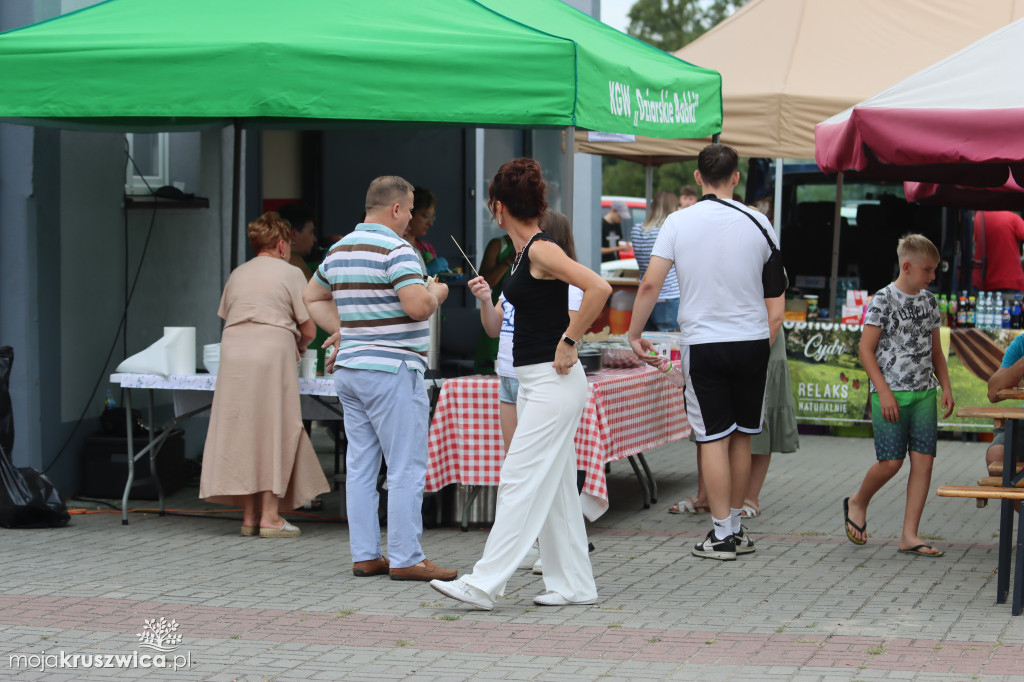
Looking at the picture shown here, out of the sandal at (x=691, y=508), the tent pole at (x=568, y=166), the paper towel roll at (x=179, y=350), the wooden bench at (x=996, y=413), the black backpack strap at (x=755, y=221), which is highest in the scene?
the tent pole at (x=568, y=166)

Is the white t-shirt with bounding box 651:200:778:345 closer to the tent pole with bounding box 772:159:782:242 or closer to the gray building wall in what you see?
the gray building wall

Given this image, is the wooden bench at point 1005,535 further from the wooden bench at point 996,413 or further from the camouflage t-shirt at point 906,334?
the camouflage t-shirt at point 906,334

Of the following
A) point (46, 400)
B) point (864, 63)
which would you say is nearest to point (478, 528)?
point (46, 400)

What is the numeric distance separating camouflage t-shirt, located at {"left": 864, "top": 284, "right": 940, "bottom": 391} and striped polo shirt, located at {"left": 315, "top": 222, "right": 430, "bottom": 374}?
7.71ft

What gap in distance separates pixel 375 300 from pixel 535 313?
0.91 meters

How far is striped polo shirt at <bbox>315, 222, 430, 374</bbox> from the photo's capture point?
20.0 ft

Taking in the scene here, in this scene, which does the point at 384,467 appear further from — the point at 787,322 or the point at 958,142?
the point at 787,322

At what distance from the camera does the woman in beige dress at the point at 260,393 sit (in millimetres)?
7344

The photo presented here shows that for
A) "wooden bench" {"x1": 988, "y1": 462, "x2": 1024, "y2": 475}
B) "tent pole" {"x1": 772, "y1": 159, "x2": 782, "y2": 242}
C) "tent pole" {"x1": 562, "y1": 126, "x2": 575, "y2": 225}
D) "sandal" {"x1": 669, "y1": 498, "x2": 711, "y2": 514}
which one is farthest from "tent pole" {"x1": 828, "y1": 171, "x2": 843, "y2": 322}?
"tent pole" {"x1": 562, "y1": 126, "x2": 575, "y2": 225}

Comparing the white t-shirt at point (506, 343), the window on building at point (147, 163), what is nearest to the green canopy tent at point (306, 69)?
the white t-shirt at point (506, 343)

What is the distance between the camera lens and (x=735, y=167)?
6785 mm

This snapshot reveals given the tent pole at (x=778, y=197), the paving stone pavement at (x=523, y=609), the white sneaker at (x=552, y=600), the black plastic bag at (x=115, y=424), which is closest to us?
the paving stone pavement at (x=523, y=609)

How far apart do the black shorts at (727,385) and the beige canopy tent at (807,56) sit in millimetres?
4125

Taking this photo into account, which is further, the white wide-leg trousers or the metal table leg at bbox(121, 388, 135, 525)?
the metal table leg at bbox(121, 388, 135, 525)
